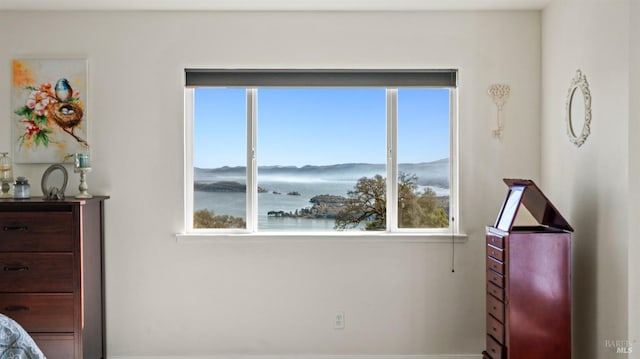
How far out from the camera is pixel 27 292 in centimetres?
331

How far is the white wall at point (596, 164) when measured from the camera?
2760 millimetres

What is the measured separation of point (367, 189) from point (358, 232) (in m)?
0.30

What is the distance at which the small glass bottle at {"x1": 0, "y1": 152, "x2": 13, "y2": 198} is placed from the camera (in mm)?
3574

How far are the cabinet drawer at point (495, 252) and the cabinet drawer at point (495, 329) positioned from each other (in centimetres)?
37

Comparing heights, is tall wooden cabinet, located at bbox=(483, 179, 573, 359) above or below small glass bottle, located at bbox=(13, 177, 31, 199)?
below

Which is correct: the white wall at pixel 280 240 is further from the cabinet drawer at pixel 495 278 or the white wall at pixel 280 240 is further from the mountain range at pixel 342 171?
→ the cabinet drawer at pixel 495 278

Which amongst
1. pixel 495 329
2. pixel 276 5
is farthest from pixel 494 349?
pixel 276 5

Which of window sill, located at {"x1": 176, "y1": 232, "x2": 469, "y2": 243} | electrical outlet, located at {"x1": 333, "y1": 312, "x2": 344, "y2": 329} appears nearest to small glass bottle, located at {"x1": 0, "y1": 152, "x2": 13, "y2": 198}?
window sill, located at {"x1": 176, "y1": 232, "x2": 469, "y2": 243}

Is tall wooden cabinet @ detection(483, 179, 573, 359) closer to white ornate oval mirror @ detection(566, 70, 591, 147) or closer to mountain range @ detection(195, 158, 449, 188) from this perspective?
white ornate oval mirror @ detection(566, 70, 591, 147)

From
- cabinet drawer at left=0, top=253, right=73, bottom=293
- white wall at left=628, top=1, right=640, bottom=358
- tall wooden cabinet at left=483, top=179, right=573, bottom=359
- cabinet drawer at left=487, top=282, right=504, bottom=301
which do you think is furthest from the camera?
cabinet drawer at left=0, top=253, right=73, bottom=293

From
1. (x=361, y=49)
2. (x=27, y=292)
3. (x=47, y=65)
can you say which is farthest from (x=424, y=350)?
(x=47, y=65)

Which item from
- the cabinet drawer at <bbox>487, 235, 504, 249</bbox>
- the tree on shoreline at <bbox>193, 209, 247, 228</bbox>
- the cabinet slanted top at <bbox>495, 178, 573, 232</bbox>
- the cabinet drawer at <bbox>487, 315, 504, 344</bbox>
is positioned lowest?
the cabinet drawer at <bbox>487, 315, 504, 344</bbox>

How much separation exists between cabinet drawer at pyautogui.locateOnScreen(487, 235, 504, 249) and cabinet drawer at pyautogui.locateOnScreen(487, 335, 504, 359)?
56 cm

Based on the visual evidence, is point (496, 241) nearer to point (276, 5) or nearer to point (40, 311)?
point (276, 5)
